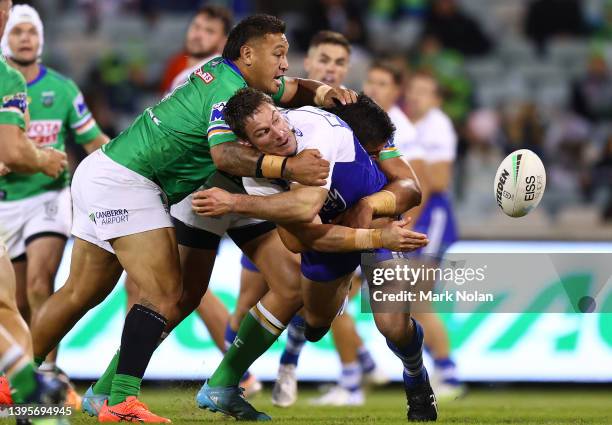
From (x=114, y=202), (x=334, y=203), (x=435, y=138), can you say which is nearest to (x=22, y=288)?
(x=114, y=202)

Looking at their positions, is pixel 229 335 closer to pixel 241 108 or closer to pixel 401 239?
pixel 401 239

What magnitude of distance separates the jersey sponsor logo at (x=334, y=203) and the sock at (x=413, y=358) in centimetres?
82

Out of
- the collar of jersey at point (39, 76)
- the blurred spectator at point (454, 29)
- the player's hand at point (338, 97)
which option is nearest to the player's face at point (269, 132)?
the player's hand at point (338, 97)

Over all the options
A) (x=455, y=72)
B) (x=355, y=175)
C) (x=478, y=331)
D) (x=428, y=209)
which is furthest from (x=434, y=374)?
(x=455, y=72)

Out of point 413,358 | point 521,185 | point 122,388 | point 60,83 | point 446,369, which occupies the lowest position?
point 446,369

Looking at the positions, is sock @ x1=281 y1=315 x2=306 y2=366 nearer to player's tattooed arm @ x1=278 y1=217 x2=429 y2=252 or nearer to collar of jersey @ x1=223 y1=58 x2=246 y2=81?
player's tattooed arm @ x1=278 y1=217 x2=429 y2=252

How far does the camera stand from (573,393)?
10609mm

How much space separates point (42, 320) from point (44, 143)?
1.91m

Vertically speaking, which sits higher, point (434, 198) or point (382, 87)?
point (382, 87)

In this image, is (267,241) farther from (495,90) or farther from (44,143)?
(495,90)

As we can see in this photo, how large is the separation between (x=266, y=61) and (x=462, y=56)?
1100 centimetres

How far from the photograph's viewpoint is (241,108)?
6336mm

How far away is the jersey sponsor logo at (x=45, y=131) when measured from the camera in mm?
8680

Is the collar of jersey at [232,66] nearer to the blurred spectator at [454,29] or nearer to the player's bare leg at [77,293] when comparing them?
the player's bare leg at [77,293]
